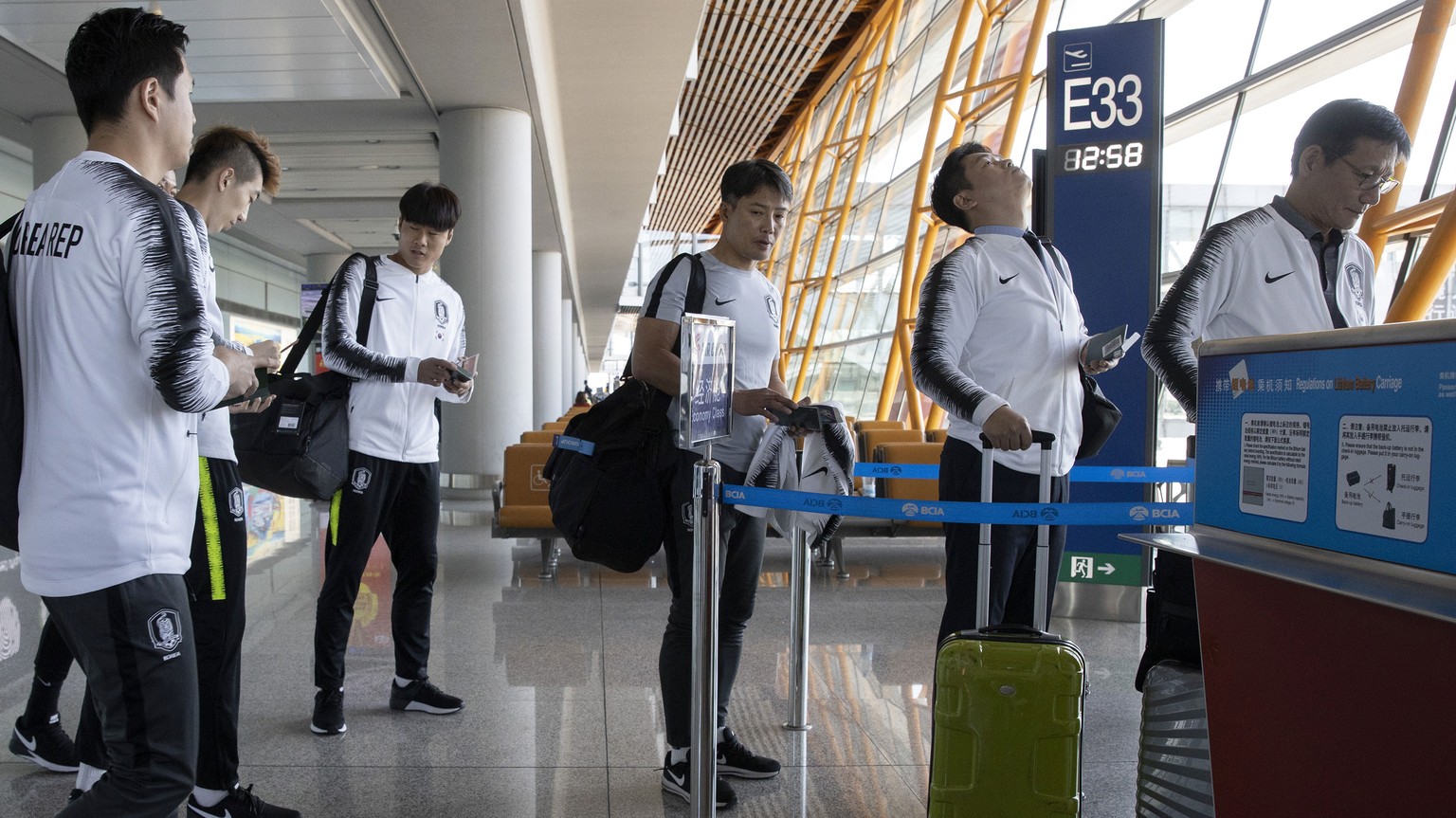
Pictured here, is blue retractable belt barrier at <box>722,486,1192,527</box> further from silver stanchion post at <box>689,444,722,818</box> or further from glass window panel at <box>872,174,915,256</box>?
glass window panel at <box>872,174,915,256</box>

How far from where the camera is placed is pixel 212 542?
2498 mm

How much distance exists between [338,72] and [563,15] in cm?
229

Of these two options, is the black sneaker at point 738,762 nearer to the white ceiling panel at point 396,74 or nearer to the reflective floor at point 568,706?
the reflective floor at point 568,706

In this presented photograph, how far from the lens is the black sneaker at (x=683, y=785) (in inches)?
118

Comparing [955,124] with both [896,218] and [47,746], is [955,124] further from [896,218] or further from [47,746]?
[47,746]

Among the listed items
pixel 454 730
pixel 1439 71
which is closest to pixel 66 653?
pixel 454 730

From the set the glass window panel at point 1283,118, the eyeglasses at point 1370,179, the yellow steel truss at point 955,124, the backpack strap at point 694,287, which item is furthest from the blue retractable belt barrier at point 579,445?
the yellow steel truss at point 955,124

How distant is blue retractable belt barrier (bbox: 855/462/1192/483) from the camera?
2.91 metres

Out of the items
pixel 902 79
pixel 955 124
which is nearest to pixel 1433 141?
pixel 955 124

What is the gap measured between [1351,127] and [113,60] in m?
2.62

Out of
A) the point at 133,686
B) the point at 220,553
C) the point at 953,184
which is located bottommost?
the point at 133,686

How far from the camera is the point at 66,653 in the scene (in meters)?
3.13

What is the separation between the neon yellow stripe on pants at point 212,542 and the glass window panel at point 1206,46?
25.3 ft

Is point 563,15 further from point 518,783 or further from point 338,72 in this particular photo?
point 518,783
